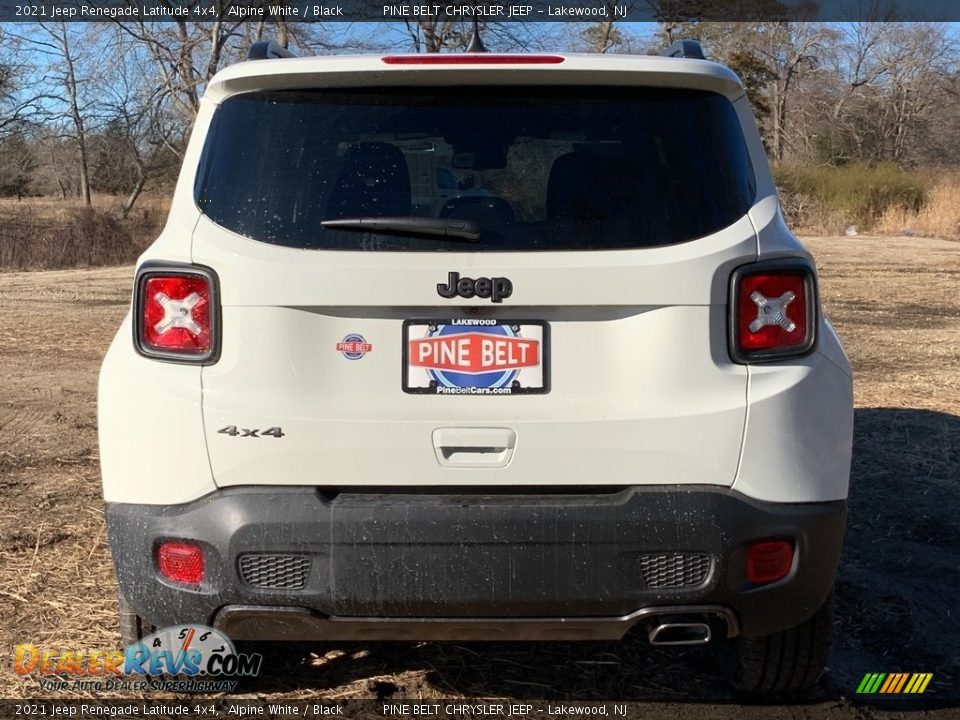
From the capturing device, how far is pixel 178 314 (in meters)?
2.75

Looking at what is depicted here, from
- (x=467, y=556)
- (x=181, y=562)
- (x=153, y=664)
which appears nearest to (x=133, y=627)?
(x=153, y=664)

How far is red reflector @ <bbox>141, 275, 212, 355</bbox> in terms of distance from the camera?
2.74m

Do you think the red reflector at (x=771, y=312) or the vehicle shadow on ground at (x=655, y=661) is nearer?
the red reflector at (x=771, y=312)

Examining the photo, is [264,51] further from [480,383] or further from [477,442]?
[477,442]

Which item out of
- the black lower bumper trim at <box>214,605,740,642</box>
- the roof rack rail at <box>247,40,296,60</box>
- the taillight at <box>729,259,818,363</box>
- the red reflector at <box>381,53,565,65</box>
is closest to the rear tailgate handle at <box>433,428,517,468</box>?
the black lower bumper trim at <box>214,605,740,642</box>

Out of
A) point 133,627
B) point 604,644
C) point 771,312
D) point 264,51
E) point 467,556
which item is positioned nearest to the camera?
point 467,556

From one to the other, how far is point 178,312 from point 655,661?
2022 millimetres

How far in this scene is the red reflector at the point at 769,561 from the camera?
273 cm

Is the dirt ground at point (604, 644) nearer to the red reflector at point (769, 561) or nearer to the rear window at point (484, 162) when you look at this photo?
the red reflector at point (769, 561)

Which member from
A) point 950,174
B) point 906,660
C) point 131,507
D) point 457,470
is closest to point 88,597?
point 131,507

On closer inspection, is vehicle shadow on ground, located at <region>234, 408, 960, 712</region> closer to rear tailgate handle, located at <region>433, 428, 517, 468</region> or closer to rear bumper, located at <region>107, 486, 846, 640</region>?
rear bumper, located at <region>107, 486, 846, 640</region>

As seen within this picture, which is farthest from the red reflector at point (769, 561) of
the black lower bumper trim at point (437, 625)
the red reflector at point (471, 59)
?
the red reflector at point (471, 59)

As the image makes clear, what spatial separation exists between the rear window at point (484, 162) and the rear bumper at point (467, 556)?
0.67 metres

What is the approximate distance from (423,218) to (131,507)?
1053 millimetres
